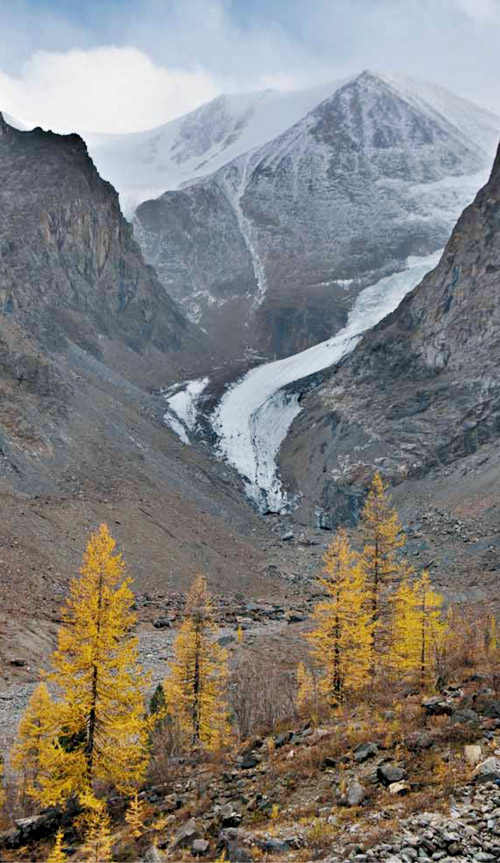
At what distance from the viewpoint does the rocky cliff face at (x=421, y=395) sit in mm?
61469

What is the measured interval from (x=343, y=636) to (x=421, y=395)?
51.9 metres

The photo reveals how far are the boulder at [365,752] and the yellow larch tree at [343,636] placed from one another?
7088mm

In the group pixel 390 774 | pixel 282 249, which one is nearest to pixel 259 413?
pixel 390 774

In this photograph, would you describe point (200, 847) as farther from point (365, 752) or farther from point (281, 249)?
point (281, 249)

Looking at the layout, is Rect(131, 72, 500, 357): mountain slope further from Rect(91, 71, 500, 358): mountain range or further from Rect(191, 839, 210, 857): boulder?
Rect(191, 839, 210, 857): boulder

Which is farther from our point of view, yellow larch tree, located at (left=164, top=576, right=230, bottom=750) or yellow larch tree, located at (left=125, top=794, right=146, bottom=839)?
yellow larch tree, located at (left=164, top=576, right=230, bottom=750)

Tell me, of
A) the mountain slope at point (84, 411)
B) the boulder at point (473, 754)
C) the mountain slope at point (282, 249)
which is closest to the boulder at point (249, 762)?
the boulder at point (473, 754)

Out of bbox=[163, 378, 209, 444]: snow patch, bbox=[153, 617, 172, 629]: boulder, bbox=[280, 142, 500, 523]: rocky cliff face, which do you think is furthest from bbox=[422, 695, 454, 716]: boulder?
bbox=[163, 378, 209, 444]: snow patch

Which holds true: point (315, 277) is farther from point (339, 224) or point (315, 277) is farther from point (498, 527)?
point (498, 527)

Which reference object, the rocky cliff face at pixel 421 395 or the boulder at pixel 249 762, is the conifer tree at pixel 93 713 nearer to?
the boulder at pixel 249 762

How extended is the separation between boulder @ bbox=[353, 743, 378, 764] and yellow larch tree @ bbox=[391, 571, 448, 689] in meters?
8.47

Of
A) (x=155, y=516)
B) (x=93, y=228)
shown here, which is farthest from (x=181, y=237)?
(x=155, y=516)

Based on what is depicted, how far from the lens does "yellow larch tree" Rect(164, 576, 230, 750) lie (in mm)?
18281

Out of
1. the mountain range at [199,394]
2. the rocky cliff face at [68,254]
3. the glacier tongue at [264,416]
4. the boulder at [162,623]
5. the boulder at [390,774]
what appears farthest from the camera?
the rocky cliff face at [68,254]
